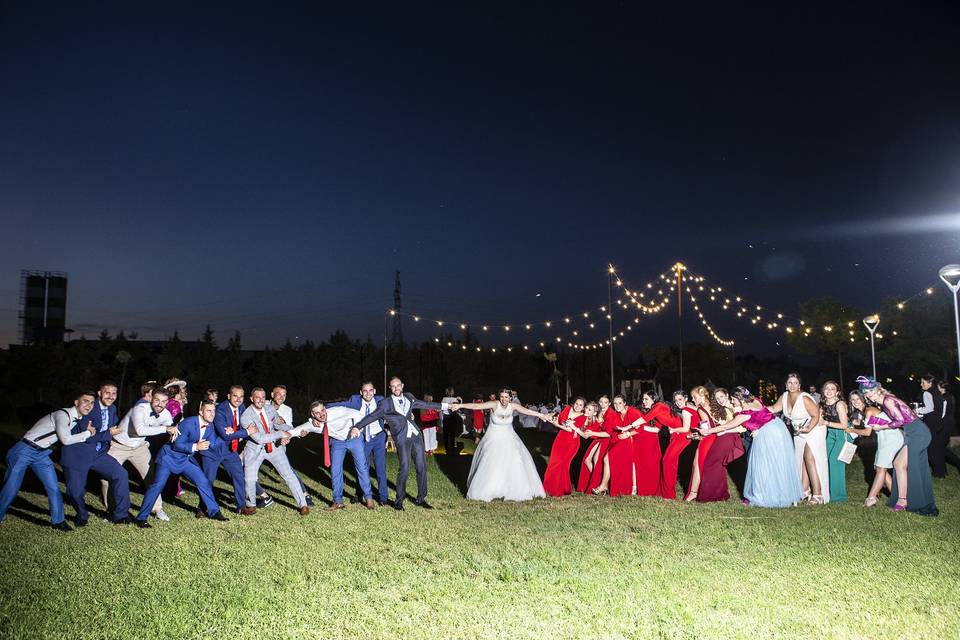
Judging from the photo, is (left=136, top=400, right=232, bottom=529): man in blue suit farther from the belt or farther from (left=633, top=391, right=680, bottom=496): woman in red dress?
(left=633, top=391, right=680, bottom=496): woman in red dress

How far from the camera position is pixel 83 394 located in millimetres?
7844

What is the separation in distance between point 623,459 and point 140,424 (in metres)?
7.05

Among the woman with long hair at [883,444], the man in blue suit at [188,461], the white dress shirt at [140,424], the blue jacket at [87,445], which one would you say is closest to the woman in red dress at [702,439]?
the woman with long hair at [883,444]

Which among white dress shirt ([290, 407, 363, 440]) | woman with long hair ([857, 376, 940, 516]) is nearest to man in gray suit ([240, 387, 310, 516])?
white dress shirt ([290, 407, 363, 440])

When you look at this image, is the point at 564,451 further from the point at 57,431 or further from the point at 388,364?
the point at 388,364

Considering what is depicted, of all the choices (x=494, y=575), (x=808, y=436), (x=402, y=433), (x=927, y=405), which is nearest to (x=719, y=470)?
(x=808, y=436)

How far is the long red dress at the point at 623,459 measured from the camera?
10.5 meters

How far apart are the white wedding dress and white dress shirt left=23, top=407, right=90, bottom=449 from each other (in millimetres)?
5263


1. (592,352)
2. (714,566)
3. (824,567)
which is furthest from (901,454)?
(592,352)

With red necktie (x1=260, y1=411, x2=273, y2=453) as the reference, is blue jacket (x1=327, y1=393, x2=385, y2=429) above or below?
above

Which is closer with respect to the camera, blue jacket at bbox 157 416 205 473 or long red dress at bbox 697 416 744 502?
blue jacket at bbox 157 416 205 473

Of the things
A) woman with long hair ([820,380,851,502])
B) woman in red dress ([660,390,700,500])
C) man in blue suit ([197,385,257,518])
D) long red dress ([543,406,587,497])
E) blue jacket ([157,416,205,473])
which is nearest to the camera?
blue jacket ([157,416,205,473])

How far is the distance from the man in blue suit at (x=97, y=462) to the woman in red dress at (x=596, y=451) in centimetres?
662

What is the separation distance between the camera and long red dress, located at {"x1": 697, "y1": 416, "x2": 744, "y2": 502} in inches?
386
